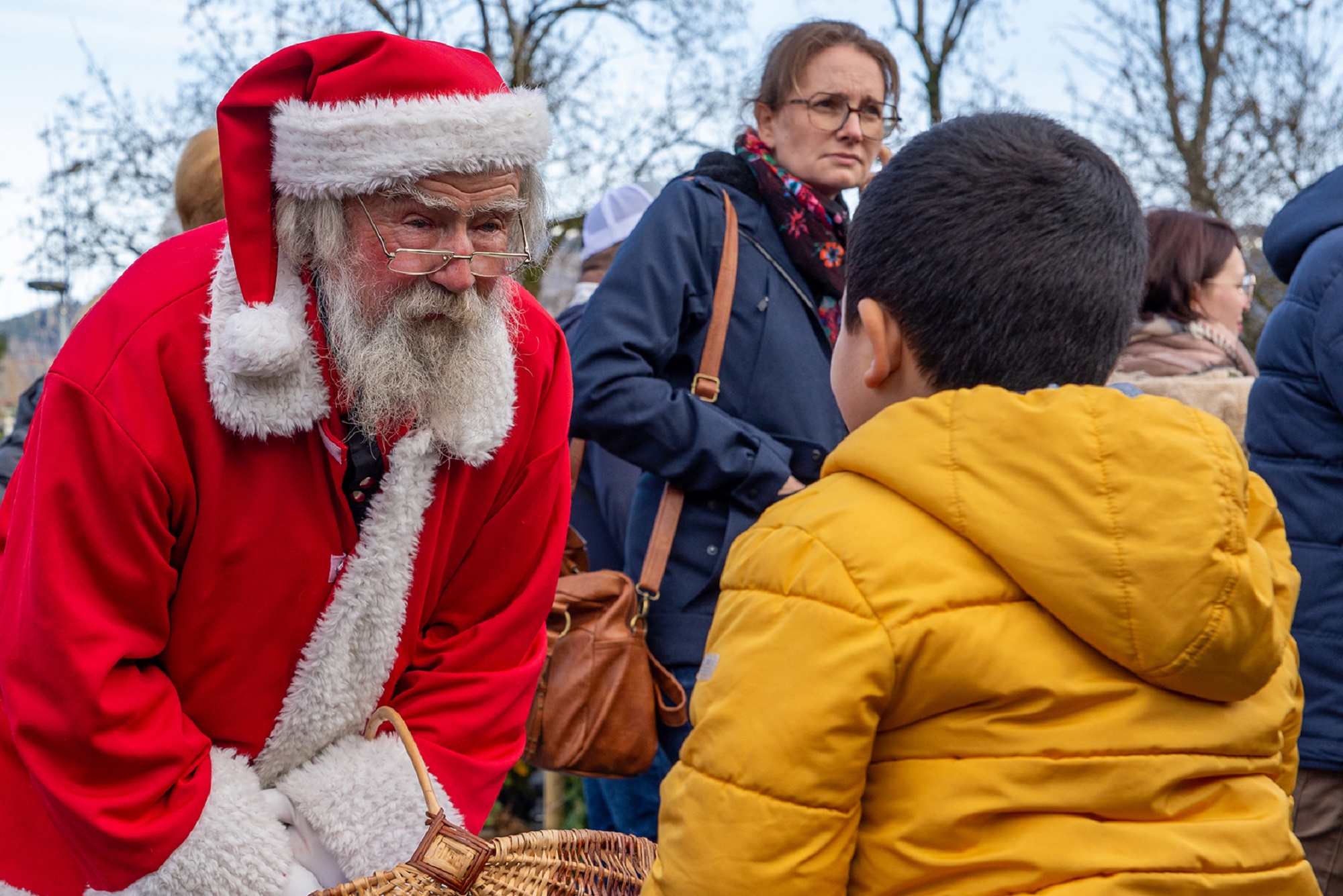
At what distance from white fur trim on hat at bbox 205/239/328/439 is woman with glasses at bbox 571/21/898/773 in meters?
0.94

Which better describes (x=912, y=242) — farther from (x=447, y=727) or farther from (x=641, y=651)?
(x=641, y=651)

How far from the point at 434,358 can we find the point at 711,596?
1.03 meters

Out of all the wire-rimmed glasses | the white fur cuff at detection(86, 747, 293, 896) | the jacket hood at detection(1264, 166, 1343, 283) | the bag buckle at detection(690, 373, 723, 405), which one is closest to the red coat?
the white fur cuff at detection(86, 747, 293, 896)

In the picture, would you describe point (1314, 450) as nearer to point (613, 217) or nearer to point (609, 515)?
point (609, 515)

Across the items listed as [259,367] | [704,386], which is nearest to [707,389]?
[704,386]

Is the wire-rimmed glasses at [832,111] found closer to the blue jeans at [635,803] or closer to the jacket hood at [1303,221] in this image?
the jacket hood at [1303,221]

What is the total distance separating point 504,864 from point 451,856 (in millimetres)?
114

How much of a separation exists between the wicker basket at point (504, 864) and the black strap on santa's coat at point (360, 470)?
0.35 m

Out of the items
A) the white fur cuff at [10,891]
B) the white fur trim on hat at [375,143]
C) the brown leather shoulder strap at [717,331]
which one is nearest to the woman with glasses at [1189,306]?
the brown leather shoulder strap at [717,331]

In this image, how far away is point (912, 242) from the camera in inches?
58.1

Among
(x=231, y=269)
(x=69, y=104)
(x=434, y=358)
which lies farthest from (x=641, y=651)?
(x=69, y=104)

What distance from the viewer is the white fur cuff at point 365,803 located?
1.98 meters

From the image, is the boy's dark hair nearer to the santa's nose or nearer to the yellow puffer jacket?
the yellow puffer jacket

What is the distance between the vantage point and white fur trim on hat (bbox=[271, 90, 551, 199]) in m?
1.96
